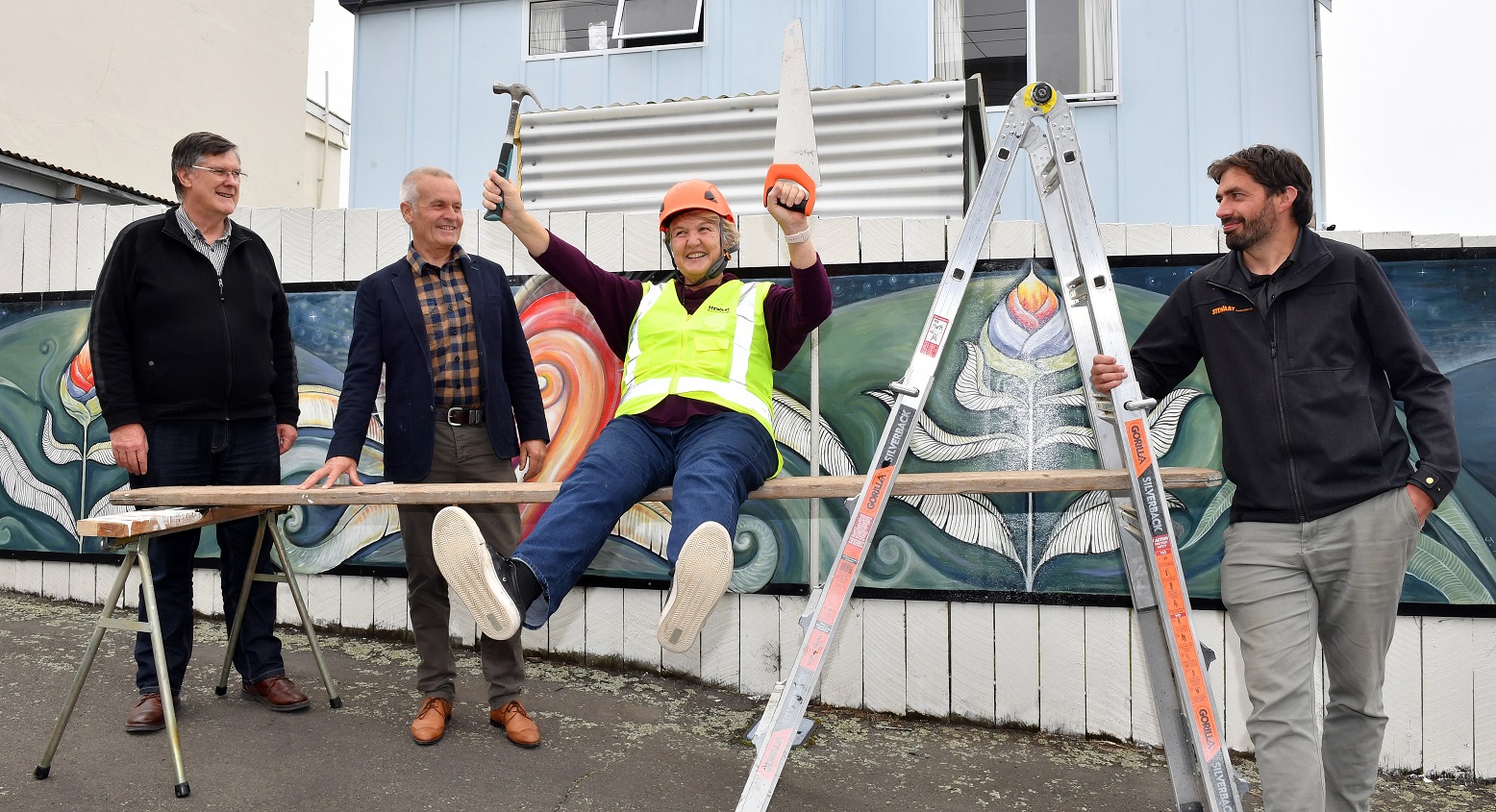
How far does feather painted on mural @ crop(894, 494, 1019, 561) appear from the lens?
3.41m

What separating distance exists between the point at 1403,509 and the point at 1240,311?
61 centimetres

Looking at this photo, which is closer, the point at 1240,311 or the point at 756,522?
the point at 1240,311

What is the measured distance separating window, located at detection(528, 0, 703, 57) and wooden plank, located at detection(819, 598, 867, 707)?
473cm

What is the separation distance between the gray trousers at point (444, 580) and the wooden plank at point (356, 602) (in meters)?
1.09

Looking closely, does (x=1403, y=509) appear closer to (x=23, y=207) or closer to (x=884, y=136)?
(x=884, y=136)

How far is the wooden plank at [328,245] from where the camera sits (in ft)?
13.7

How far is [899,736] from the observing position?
3305mm

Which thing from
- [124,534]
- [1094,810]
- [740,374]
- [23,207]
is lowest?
[1094,810]

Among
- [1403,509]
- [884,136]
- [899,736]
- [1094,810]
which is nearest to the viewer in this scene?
[1403,509]

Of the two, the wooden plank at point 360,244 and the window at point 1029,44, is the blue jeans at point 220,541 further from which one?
the window at point 1029,44

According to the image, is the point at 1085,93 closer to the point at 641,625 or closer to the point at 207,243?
the point at 641,625

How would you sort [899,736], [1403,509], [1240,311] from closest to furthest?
[1403,509], [1240,311], [899,736]

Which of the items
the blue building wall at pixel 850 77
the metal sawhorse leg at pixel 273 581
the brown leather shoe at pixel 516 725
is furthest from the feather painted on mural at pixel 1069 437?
the blue building wall at pixel 850 77

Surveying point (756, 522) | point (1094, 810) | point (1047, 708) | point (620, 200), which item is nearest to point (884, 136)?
point (620, 200)
